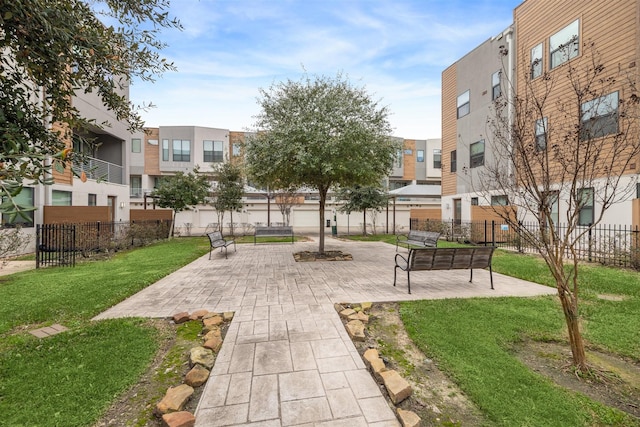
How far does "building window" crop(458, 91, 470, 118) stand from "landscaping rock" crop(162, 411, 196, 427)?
847 inches

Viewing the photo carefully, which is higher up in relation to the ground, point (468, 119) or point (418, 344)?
point (468, 119)

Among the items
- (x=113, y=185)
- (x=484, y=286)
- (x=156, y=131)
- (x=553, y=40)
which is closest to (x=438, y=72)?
(x=553, y=40)

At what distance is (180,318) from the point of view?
4719mm

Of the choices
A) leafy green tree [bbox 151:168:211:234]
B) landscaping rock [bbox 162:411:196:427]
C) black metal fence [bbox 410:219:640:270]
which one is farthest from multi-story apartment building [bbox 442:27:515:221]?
landscaping rock [bbox 162:411:196:427]

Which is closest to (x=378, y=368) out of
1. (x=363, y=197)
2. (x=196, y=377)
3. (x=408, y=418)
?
(x=408, y=418)

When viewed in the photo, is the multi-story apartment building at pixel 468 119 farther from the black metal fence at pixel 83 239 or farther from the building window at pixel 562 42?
the black metal fence at pixel 83 239

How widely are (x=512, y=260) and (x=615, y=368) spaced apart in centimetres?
760

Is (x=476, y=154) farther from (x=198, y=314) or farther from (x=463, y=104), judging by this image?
(x=198, y=314)

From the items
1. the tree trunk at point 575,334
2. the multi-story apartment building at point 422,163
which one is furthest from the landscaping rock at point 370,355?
the multi-story apartment building at point 422,163

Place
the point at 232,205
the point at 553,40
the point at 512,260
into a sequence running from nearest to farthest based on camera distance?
1. the point at 512,260
2. the point at 553,40
3. the point at 232,205

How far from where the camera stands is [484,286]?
22.6 ft

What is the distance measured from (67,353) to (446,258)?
643cm

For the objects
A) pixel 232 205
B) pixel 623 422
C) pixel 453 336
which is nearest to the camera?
pixel 623 422

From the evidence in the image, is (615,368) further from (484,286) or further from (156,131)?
(156,131)
